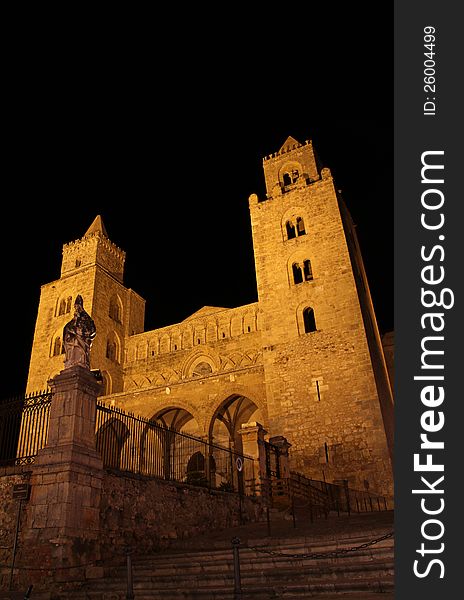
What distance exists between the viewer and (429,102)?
261 inches

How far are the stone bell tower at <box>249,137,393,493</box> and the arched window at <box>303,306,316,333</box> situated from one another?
44 millimetres

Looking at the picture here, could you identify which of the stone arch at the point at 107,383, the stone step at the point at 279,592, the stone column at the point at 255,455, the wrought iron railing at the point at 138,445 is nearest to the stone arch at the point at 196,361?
the stone arch at the point at 107,383

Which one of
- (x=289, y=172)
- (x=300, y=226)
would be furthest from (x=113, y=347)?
(x=289, y=172)

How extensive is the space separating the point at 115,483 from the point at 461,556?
6891mm

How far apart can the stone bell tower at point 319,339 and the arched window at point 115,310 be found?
508 inches

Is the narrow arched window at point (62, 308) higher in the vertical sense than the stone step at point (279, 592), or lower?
higher

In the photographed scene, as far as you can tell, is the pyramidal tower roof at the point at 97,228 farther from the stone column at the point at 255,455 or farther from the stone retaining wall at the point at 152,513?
the stone retaining wall at the point at 152,513

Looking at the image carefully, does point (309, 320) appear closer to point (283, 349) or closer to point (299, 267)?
point (283, 349)

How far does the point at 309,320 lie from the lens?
873 inches

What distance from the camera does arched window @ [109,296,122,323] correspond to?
33188 millimetres

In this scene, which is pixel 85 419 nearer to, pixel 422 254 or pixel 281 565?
pixel 281 565

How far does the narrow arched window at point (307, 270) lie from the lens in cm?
2277

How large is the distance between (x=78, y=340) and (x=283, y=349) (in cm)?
1239

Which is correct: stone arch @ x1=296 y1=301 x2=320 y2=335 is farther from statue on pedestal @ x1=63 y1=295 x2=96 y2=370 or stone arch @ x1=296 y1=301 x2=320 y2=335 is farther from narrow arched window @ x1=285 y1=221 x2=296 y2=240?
statue on pedestal @ x1=63 y1=295 x2=96 y2=370
